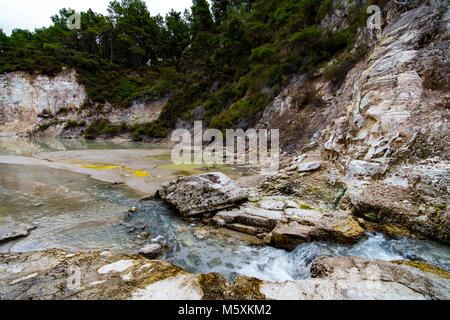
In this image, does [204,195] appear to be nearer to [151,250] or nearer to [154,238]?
[154,238]

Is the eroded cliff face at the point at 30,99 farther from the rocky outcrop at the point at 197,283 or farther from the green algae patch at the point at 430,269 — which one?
the green algae patch at the point at 430,269

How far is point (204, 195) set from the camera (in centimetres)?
598

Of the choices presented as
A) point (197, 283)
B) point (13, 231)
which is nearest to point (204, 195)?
point (197, 283)

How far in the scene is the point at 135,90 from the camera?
42.3 m

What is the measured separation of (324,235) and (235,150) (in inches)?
538

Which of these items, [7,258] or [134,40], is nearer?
[7,258]

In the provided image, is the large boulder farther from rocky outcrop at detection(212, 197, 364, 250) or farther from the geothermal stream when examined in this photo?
the geothermal stream

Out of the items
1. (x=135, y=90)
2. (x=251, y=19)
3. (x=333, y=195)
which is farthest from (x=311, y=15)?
(x=135, y=90)

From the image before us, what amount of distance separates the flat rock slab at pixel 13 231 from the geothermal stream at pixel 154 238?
129mm

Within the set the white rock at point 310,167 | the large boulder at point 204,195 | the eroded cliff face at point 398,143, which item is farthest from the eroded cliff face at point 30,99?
the eroded cliff face at point 398,143

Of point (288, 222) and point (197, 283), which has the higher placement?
point (197, 283)

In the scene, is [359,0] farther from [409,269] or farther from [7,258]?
[7,258]
